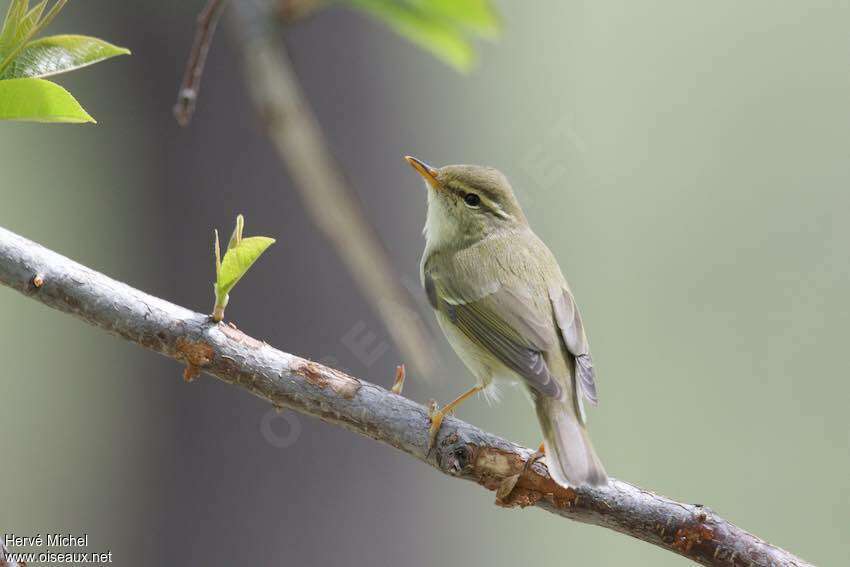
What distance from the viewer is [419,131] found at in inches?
192

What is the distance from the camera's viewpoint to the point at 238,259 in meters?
1.77

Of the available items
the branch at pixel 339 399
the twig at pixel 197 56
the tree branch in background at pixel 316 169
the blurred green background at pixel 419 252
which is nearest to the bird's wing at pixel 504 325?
the blurred green background at pixel 419 252

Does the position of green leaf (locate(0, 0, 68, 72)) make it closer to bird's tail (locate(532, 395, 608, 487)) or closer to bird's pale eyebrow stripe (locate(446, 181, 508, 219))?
bird's tail (locate(532, 395, 608, 487))

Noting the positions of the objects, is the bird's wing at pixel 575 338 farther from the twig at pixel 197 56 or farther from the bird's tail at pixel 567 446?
the twig at pixel 197 56

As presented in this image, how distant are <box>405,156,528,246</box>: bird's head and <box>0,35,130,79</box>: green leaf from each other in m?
1.81

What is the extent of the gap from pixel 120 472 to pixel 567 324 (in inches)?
144

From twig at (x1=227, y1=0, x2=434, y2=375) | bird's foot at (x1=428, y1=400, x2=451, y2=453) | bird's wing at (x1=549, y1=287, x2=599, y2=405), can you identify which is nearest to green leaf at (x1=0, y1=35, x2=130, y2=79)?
twig at (x1=227, y1=0, x2=434, y2=375)

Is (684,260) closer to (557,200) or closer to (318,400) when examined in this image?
(557,200)

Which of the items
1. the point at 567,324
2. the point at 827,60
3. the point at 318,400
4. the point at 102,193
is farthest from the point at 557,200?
the point at 318,400

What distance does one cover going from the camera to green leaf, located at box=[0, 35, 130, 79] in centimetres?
151

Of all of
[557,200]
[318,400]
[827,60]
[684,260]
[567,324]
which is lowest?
[318,400]

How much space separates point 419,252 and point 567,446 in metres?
2.49

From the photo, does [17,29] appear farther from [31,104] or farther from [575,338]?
[575,338]

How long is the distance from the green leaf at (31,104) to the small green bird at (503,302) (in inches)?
49.1
